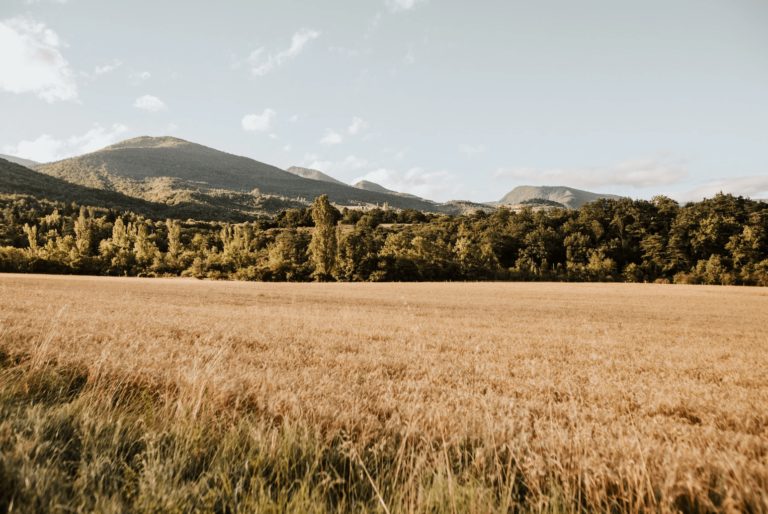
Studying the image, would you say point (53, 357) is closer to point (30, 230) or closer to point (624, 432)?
point (624, 432)

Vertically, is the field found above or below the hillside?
below

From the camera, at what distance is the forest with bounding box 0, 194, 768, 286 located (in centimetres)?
7612

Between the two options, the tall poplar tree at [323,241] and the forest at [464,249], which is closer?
the tall poplar tree at [323,241]

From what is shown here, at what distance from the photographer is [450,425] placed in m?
4.28

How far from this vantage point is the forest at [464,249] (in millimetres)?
76125

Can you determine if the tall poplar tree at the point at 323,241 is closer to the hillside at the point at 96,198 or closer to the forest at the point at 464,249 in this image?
the forest at the point at 464,249

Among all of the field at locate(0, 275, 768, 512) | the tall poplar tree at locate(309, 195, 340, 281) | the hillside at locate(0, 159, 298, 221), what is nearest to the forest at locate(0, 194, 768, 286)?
the tall poplar tree at locate(309, 195, 340, 281)

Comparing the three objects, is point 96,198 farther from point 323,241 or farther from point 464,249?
point 464,249

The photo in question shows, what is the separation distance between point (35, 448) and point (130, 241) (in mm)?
104127

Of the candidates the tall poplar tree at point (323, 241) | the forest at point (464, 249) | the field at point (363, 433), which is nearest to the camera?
the field at point (363, 433)

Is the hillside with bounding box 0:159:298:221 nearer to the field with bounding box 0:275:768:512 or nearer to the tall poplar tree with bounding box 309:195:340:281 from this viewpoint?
the tall poplar tree with bounding box 309:195:340:281

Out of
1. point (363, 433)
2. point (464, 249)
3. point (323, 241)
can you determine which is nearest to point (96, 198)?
point (323, 241)

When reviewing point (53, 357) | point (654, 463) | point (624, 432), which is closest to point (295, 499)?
point (654, 463)

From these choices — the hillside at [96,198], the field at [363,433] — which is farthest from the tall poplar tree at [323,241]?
the hillside at [96,198]
